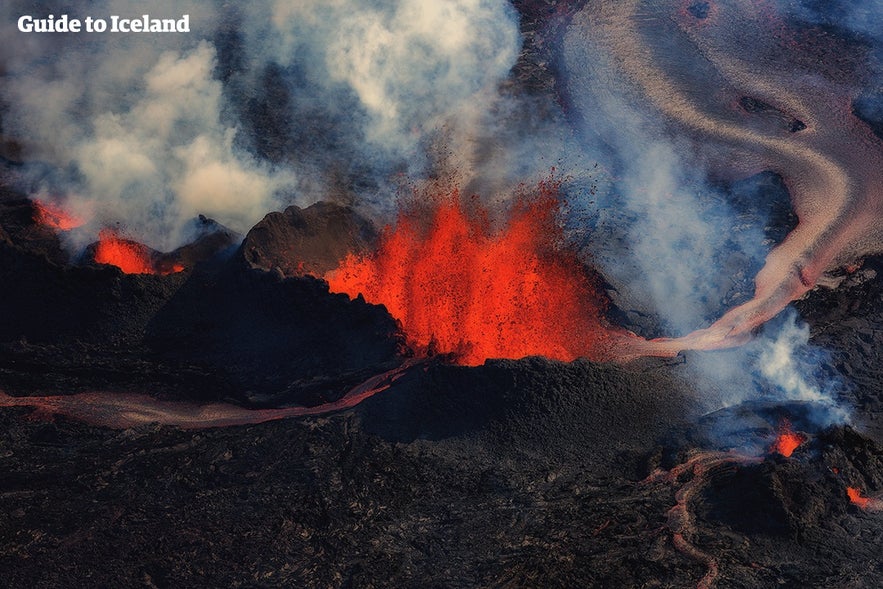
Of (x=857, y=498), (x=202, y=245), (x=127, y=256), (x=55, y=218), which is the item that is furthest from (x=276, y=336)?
(x=857, y=498)

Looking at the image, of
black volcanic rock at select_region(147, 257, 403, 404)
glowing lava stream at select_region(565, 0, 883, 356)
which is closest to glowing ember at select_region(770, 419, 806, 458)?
glowing lava stream at select_region(565, 0, 883, 356)

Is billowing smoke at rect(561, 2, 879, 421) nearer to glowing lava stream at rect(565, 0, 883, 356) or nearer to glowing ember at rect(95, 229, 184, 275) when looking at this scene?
glowing lava stream at rect(565, 0, 883, 356)

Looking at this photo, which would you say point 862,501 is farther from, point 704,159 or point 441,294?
point 704,159

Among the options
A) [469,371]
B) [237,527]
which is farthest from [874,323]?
[237,527]

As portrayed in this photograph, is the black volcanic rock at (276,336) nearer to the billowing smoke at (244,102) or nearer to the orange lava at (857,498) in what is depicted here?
the billowing smoke at (244,102)

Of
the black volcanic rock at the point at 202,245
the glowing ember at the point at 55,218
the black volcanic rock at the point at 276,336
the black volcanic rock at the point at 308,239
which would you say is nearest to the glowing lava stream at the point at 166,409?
the black volcanic rock at the point at 276,336

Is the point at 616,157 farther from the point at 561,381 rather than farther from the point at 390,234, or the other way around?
the point at 561,381
